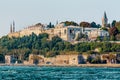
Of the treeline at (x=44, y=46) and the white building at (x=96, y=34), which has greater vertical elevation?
the white building at (x=96, y=34)

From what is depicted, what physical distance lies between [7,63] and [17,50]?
8972 millimetres

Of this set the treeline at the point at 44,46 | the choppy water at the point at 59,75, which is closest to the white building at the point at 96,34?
the treeline at the point at 44,46

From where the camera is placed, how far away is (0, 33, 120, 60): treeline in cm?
16188

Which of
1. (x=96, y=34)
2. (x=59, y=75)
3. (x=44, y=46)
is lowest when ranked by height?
(x=59, y=75)

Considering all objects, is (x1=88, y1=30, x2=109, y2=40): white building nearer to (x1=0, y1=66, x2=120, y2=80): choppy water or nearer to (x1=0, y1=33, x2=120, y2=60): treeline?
(x1=0, y1=33, x2=120, y2=60): treeline

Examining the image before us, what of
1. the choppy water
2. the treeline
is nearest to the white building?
the treeline

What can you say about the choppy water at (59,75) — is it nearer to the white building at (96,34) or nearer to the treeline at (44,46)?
the treeline at (44,46)

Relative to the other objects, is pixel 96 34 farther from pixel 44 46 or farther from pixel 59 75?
pixel 59 75

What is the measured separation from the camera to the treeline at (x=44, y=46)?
531 ft

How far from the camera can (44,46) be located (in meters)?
176

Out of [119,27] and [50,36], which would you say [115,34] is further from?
[50,36]

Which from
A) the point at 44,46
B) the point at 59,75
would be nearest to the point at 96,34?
the point at 44,46

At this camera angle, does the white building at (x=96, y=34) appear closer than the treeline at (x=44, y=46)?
No

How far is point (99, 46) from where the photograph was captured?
16188cm
